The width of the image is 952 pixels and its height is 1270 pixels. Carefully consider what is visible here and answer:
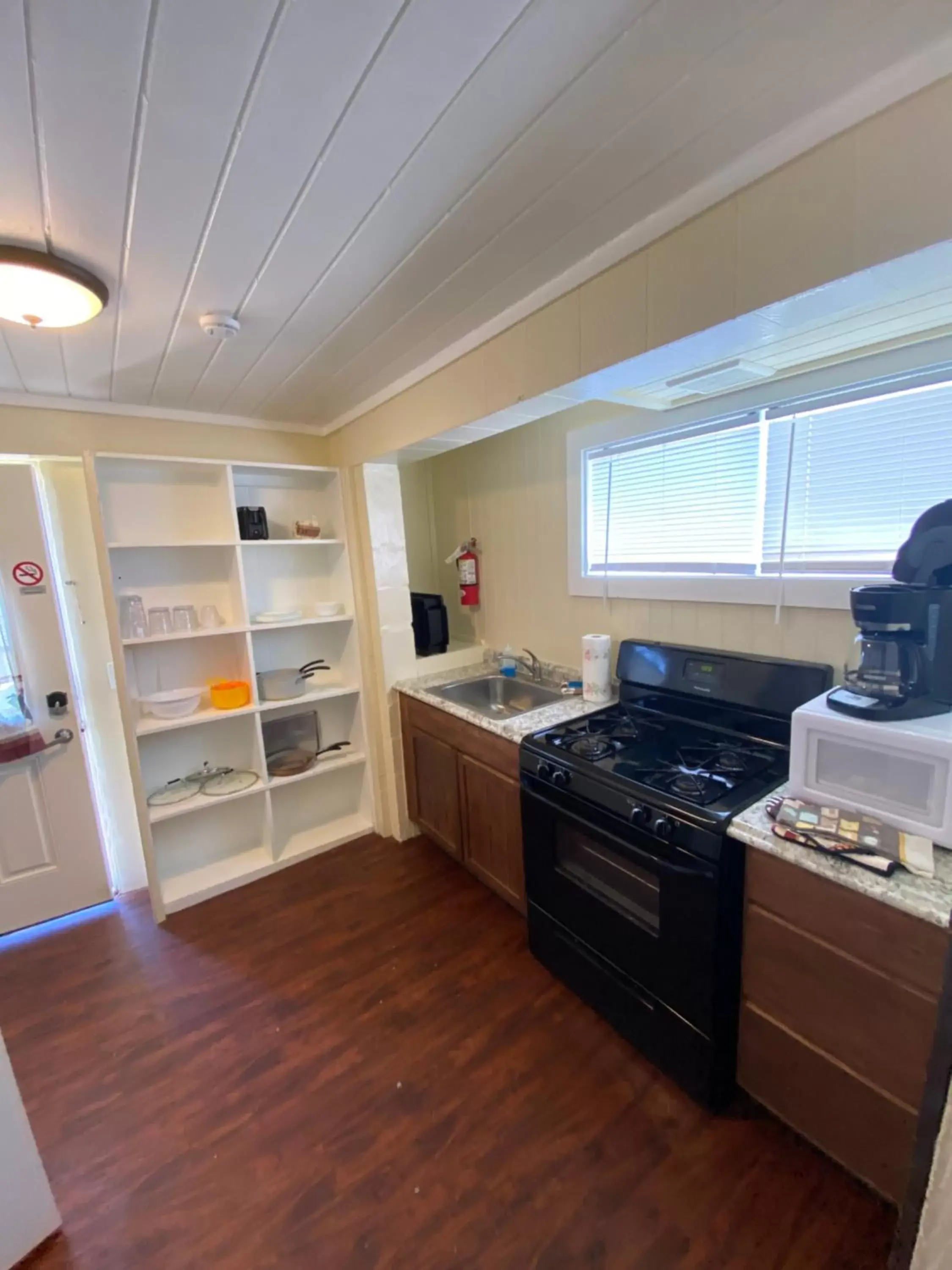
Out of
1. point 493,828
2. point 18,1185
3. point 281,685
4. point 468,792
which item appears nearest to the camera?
point 18,1185

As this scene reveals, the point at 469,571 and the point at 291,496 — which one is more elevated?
the point at 291,496

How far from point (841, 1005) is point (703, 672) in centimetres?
102

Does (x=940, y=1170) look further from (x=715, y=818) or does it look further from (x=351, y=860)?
(x=351, y=860)

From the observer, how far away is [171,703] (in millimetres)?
2357

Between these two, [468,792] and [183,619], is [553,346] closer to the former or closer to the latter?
[468,792]

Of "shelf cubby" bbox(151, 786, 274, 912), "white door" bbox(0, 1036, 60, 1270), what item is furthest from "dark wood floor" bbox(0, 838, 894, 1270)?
"shelf cubby" bbox(151, 786, 274, 912)

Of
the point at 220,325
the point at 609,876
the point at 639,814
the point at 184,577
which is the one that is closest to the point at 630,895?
the point at 609,876

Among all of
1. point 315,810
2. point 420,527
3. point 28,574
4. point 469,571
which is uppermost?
point 420,527

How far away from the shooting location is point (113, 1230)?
4.17 feet

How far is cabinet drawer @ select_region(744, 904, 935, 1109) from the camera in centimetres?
108

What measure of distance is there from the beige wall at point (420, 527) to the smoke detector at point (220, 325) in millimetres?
1635

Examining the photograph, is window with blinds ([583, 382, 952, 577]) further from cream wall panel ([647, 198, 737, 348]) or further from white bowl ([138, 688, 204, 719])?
white bowl ([138, 688, 204, 719])

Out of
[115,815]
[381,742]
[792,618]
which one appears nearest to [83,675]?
[115,815]

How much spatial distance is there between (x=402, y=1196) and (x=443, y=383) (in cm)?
235
